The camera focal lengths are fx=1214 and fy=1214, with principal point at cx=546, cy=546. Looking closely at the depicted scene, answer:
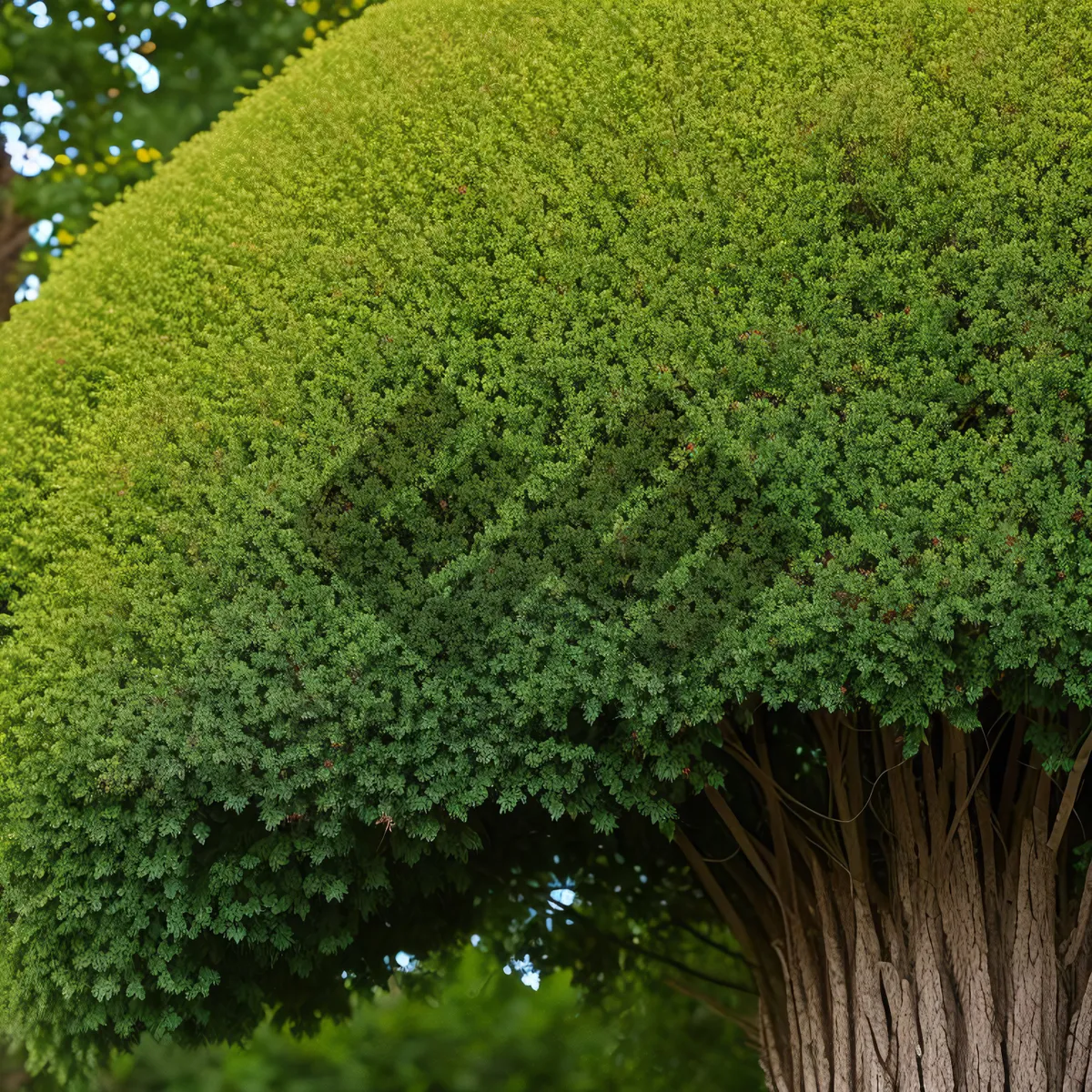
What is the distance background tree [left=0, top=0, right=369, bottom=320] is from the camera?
9.08m

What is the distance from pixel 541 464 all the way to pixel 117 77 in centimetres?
651

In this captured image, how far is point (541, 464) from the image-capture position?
15.7 ft

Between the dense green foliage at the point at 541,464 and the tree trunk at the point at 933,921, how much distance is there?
876mm

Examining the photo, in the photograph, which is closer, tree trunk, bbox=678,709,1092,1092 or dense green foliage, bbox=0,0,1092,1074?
dense green foliage, bbox=0,0,1092,1074

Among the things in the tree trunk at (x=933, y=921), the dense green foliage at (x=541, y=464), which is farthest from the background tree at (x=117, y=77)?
the tree trunk at (x=933, y=921)

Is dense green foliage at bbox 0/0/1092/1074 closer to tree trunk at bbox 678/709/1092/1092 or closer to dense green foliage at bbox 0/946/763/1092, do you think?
tree trunk at bbox 678/709/1092/1092

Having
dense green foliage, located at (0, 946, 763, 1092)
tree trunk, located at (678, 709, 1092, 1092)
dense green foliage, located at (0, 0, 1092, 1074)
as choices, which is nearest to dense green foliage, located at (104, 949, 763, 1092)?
dense green foliage, located at (0, 946, 763, 1092)

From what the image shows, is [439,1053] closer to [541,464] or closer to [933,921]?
[933,921]

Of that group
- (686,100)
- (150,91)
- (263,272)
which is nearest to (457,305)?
(263,272)

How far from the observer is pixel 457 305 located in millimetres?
5031

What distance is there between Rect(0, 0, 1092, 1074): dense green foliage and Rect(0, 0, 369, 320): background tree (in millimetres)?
4195

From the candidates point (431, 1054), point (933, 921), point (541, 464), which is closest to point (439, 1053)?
point (431, 1054)

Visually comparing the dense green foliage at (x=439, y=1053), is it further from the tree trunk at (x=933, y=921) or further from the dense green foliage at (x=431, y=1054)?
the tree trunk at (x=933, y=921)

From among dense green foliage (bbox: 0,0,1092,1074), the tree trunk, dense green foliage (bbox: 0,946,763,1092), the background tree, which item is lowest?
dense green foliage (bbox: 0,946,763,1092)
